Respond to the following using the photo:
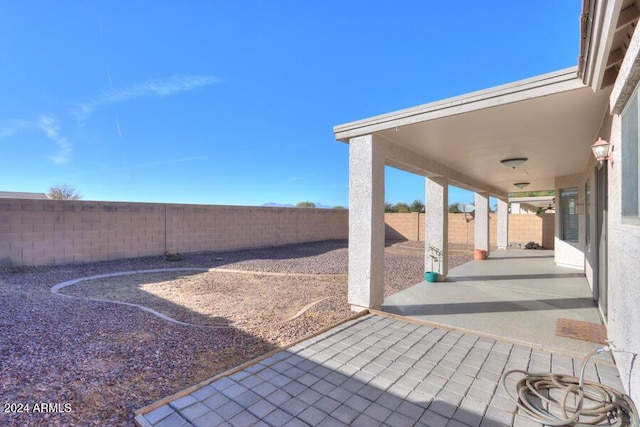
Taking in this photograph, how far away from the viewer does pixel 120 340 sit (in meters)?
3.76

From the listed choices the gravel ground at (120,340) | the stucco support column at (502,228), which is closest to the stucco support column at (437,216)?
the gravel ground at (120,340)

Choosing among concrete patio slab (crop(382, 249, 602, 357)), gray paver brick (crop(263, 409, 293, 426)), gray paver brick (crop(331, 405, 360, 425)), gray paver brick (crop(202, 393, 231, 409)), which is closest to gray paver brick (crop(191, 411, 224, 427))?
gray paver brick (crop(202, 393, 231, 409))

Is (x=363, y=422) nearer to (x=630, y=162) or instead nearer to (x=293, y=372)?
(x=293, y=372)

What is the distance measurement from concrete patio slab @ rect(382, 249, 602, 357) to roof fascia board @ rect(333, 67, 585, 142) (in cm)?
324

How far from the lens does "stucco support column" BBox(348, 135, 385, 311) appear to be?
4965 millimetres

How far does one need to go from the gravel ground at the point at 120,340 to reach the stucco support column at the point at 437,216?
3.15 ft

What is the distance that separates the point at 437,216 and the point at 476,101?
186 inches

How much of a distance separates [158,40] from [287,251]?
9950 mm

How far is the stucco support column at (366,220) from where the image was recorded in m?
4.96

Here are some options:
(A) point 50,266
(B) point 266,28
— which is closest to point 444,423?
(B) point 266,28

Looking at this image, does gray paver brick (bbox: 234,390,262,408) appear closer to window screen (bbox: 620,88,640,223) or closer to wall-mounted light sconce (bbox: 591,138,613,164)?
window screen (bbox: 620,88,640,223)

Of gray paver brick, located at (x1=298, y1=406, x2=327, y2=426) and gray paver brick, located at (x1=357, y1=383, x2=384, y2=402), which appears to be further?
gray paver brick, located at (x1=357, y1=383, x2=384, y2=402)

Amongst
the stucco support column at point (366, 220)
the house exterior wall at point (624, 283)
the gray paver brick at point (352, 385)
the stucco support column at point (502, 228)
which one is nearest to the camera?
the house exterior wall at point (624, 283)

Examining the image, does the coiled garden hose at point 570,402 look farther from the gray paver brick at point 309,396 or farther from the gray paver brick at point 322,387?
the gray paver brick at point 309,396
